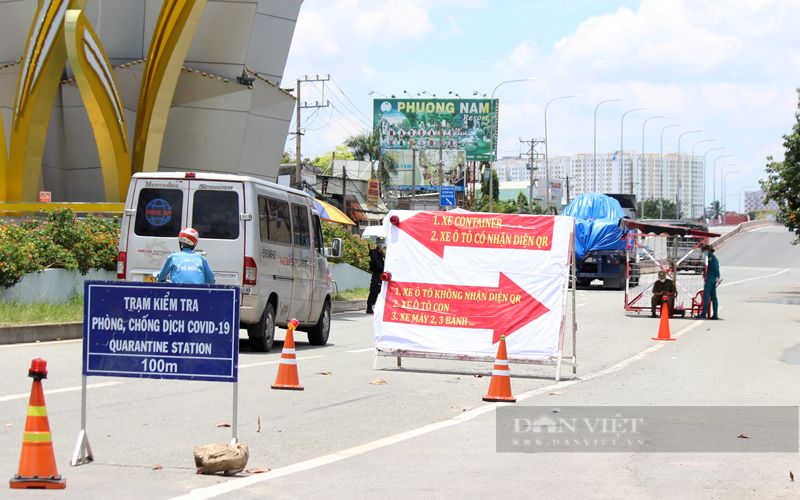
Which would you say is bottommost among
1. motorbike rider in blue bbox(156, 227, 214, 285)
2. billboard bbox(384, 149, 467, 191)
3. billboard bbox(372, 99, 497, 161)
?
motorbike rider in blue bbox(156, 227, 214, 285)

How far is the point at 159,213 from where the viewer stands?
1238cm

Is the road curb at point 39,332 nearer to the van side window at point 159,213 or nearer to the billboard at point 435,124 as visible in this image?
the van side window at point 159,213

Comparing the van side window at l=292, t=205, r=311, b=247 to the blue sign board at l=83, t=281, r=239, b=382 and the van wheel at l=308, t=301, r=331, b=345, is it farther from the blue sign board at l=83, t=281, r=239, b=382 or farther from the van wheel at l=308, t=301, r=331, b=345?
the blue sign board at l=83, t=281, r=239, b=382

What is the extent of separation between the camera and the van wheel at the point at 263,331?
12.7m

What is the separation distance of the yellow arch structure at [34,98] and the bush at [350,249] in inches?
363

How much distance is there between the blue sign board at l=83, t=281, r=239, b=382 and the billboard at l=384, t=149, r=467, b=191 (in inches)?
3028

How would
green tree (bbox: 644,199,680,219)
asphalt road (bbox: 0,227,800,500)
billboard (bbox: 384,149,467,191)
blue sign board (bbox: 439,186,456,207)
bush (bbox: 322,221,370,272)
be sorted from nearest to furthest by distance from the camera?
asphalt road (bbox: 0,227,800,500)
bush (bbox: 322,221,370,272)
blue sign board (bbox: 439,186,456,207)
billboard (bbox: 384,149,467,191)
green tree (bbox: 644,199,680,219)

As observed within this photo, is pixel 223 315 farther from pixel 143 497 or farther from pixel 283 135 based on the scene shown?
pixel 283 135

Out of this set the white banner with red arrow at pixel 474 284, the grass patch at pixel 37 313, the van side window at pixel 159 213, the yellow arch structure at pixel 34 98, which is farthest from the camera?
the yellow arch structure at pixel 34 98

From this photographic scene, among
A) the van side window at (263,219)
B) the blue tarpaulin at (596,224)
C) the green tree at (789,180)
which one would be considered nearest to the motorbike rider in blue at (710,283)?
the green tree at (789,180)

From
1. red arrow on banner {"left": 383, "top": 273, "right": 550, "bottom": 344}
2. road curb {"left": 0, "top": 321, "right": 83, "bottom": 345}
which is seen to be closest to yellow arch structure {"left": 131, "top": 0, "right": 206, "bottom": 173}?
road curb {"left": 0, "top": 321, "right": 83, "bottom": 345}

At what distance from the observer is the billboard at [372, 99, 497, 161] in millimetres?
78312

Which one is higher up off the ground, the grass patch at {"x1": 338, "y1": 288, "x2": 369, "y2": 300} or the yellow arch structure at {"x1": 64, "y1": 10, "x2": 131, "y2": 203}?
the yellow arch structure at {"x1": 64, "y1": 10, "x2": 131, "y2": 203}

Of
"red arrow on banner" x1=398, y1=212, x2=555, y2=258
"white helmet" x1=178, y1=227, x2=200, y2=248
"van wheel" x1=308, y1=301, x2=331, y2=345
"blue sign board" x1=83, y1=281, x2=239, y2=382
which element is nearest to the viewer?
"blue sign board" x1=83, y1=281, x2=239, y2=382
